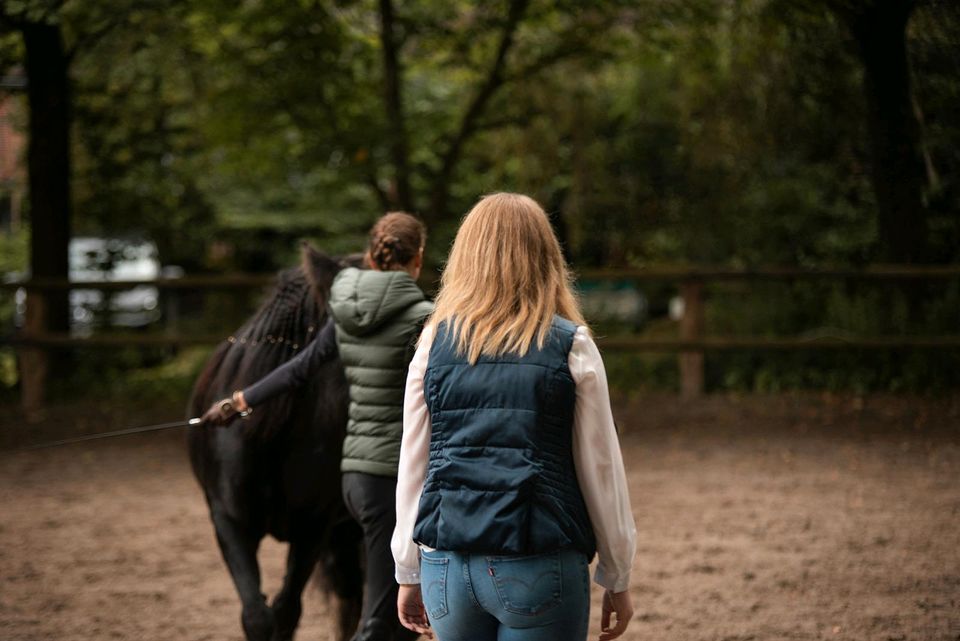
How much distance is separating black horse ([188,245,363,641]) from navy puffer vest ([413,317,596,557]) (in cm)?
179

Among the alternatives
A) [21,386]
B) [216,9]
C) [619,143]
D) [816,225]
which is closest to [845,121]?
[816,225]

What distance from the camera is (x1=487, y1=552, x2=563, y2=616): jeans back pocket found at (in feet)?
7.00

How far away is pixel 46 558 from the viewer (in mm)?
5852

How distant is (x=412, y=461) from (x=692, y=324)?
26.9ft

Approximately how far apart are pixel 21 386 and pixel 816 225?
826 centimetres

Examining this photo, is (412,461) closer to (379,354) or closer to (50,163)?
(379,354)

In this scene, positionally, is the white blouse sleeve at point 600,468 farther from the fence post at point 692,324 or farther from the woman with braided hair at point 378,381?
the fence post at point 692,324

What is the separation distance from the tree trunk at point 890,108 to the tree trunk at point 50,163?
25.8 feet

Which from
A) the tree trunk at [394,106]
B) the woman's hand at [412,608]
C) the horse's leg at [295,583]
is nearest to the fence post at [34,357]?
the tree trunk at [394,106]

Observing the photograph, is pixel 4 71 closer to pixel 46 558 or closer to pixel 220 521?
pixel 46 558

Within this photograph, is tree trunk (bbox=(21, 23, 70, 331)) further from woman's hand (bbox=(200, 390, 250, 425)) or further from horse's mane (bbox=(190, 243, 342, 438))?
woman's hand (bbox=(200, 390, 250, 425))

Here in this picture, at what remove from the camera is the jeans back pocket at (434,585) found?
221 centimetres

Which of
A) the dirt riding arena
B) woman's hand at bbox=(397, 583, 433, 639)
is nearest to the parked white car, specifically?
the dirt riding arena

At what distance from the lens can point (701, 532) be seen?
6.12m
